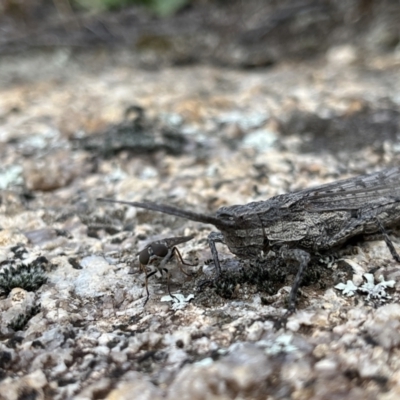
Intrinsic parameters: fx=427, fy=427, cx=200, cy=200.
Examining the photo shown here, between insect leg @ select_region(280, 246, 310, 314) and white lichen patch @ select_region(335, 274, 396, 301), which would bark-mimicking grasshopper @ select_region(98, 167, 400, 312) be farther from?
white lichen patch @ select_region(335, 274, 396, 301)

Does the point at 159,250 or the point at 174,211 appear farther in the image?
the point at 159,250

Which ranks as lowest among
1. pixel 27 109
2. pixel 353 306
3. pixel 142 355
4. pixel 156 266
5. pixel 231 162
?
pixel 353 306

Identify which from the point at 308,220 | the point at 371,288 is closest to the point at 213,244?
the point at 308,220

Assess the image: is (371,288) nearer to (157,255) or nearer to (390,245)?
(390,245)

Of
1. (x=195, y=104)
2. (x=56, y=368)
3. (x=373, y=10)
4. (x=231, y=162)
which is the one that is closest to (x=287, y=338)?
(x=56, y=368)

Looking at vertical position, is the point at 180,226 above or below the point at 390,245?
above

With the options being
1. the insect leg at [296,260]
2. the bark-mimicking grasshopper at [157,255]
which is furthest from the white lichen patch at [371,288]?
the bark-mimicking grasshopper at [157,255]

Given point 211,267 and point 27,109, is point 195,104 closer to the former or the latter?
point 27,109
